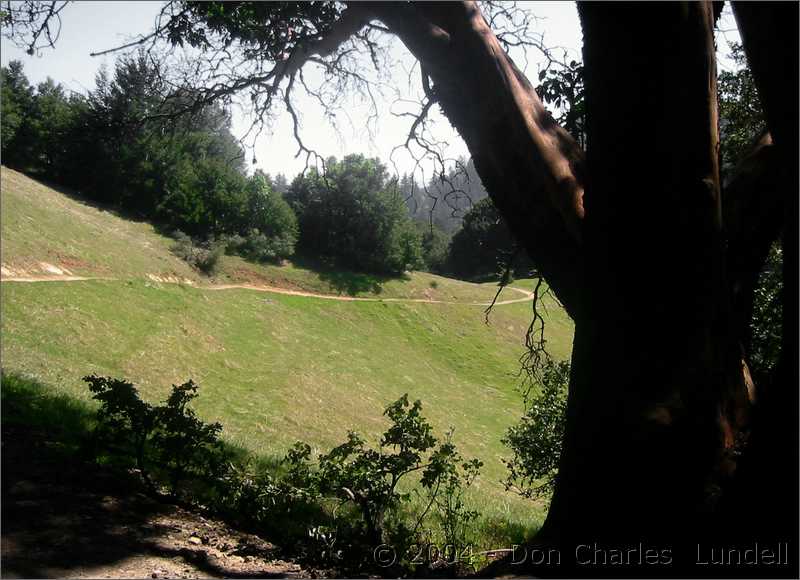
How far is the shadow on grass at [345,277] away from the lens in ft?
110

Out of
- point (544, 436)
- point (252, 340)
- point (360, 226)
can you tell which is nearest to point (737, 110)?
point (544, 436)

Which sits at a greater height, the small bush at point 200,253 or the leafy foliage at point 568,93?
the leafy foliage at point 568,93

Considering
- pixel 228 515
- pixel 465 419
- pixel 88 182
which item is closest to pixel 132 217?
pixel 88 182

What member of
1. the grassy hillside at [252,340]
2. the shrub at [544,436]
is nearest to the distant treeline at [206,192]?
the grassy hillside at [252,340]

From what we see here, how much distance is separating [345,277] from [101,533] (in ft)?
105

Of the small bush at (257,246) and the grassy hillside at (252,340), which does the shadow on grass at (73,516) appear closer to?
the grassy hillside at (252,340)

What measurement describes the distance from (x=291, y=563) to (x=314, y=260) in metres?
34.0

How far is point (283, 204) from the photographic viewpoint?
34938 millimetres

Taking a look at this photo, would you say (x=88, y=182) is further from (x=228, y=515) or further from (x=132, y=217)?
(x=228, y=515)

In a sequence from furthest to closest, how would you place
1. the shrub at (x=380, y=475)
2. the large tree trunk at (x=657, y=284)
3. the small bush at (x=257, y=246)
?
the small bush at (x=257, y=246)
the shrub at (x=380, y=475)
the large tree trunk at (x=657, y=284)

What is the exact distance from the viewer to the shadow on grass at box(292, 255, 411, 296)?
33.6 m

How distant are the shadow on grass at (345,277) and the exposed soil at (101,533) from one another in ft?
94.7

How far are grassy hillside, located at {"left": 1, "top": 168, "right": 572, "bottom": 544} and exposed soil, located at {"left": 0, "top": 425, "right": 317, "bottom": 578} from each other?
3.41m

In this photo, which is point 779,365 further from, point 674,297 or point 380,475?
point 380,475
